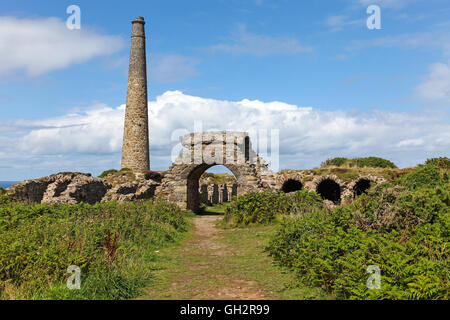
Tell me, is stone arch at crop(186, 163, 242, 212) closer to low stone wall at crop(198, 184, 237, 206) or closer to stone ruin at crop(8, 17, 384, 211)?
stone ruin at crop(8, 17, 384, 211)

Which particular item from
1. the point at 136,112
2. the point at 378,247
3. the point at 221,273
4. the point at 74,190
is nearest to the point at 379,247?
the point at 378,247

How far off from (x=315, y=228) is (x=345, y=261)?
7.39ft

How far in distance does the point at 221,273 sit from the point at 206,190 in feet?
70.4

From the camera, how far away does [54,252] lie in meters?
6.51

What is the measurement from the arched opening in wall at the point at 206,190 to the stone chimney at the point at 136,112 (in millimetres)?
5583

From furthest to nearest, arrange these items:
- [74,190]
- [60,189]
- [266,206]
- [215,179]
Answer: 1. [215,179]
2. [60,189]
3. [74,190]
4. [266,206]

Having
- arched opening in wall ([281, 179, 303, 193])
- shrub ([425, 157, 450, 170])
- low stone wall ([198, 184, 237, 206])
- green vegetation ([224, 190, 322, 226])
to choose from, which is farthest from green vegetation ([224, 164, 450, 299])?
low stone wall ([198, 184, 237, 206])

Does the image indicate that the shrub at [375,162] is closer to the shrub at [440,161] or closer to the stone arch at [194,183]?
the shrub at [440,161]

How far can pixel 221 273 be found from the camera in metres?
7.30

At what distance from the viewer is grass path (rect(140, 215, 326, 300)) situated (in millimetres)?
5930

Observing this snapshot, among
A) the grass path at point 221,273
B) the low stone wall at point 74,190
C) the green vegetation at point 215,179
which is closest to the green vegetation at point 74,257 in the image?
the grass path at point 221,273

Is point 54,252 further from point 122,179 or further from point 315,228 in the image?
point 122,179

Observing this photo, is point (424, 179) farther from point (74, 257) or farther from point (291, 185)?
point (291, 185)
